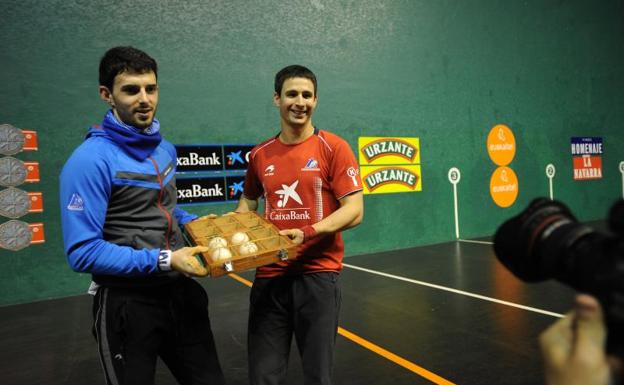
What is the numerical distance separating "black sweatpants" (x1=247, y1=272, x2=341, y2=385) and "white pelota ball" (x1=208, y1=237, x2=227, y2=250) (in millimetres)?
319

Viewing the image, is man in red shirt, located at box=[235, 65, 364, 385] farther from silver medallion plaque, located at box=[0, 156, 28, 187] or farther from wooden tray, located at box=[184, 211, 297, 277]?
silver medallion plaque, located at box=[0, 156, 28, 187]

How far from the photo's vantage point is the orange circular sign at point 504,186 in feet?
23.4

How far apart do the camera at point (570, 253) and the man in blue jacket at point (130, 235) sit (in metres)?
0.93

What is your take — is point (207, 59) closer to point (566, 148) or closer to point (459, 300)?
point (459, 300)

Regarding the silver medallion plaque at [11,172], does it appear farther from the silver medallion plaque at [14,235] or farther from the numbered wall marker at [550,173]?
the numbered wall marker at [550,173]

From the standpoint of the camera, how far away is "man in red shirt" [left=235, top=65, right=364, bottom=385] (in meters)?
1.69

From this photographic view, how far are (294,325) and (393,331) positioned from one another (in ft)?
5.05

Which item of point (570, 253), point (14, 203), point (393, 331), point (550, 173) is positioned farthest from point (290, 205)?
point (550, 173)

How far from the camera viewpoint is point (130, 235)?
1358mm

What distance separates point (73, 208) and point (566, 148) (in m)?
8.58

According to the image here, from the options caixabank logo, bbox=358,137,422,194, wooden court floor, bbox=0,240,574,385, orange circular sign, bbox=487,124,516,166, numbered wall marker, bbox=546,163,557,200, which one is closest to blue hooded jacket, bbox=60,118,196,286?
wooden court floor, bbox=0,240,574,385

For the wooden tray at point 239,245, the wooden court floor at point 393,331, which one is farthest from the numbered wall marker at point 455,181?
the wooden tray at point 239,245

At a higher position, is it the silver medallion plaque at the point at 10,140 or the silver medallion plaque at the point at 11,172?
the silver medallion plaque at the point at 10,140

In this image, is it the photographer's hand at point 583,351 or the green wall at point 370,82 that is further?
the green wall at point 370,82
